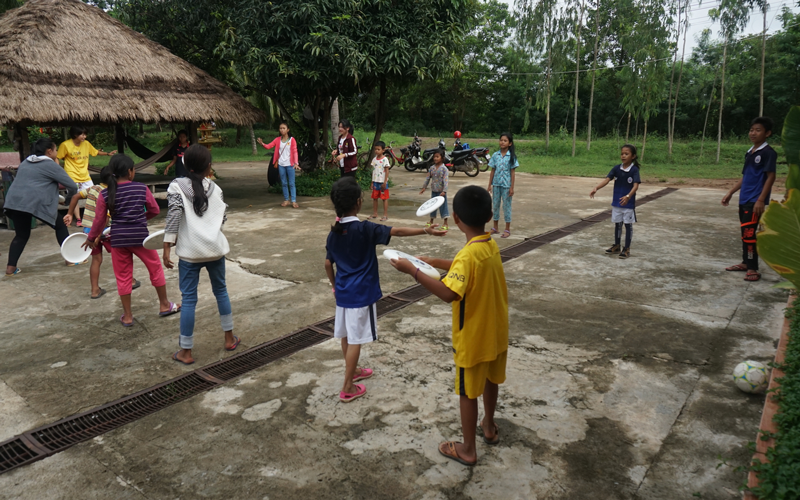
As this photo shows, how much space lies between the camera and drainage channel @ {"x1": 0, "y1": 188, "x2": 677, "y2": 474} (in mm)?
2896

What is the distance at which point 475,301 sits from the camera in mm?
2500

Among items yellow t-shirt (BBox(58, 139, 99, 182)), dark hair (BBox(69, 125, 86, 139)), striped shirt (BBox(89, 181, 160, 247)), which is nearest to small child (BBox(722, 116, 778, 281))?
striped shirt (BBox(89, 181, 160, 247))

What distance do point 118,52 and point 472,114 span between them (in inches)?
1155

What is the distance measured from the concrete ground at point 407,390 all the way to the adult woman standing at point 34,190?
1.70 feet

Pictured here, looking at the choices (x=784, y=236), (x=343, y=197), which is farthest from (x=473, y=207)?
(x=784, y=236)

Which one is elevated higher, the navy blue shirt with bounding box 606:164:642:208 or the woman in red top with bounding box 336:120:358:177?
the woman in red top with bounding box 336:120:358:177

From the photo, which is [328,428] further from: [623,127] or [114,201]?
[623,127]

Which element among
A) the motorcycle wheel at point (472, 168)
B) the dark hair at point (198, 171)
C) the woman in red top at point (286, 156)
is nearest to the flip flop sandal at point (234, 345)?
the dark hair at point (198, 171)

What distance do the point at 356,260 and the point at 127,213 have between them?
7.81ft

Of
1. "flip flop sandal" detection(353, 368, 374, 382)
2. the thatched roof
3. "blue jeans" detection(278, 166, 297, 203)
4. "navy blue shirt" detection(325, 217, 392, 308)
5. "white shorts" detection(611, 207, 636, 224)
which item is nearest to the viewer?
"navy blue shirt" detection(325, 217, 392, 308)

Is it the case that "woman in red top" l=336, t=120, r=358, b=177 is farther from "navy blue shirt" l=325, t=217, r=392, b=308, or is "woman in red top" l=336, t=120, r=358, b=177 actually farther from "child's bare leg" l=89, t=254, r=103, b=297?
"navy blue shirt" l=325, t=217, r=392, b=308

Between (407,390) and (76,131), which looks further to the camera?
(76,131)

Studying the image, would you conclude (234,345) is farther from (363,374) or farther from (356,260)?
(356,260)

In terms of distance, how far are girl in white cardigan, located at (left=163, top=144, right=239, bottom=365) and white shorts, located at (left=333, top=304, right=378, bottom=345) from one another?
42.8 inches
